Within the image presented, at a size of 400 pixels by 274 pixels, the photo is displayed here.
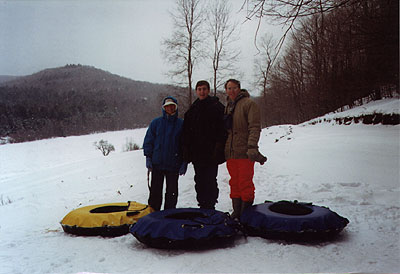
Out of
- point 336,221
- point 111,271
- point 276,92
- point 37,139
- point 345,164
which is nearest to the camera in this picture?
point 111,271

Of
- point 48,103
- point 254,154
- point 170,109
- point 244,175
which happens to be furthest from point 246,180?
point 48,103

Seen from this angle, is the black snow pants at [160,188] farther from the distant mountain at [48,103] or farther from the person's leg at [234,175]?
the distant mountain at [48,103]

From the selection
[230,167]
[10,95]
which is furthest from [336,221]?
[10,95]

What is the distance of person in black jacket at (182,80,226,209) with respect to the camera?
11.3 ft

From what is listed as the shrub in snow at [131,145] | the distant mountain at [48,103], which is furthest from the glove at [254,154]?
the shrub in snow at [131,145]

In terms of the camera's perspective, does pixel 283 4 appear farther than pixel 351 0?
No

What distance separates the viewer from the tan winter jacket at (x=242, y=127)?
10.3ft

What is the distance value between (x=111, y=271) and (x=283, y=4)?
2.78 meters

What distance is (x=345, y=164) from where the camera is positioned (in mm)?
5277

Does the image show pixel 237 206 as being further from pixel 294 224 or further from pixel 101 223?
pixel 101 223

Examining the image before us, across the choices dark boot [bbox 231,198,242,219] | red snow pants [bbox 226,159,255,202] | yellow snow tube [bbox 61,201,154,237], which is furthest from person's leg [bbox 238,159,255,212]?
yellow snow tube [bbox 61,201,154,237]

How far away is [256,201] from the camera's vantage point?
15.0 ft

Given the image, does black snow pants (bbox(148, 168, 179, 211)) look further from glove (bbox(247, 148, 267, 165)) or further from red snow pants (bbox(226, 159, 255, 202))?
glove (bbox(247, 148, 267, 165))

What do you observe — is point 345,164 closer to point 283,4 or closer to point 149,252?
point 283,4
